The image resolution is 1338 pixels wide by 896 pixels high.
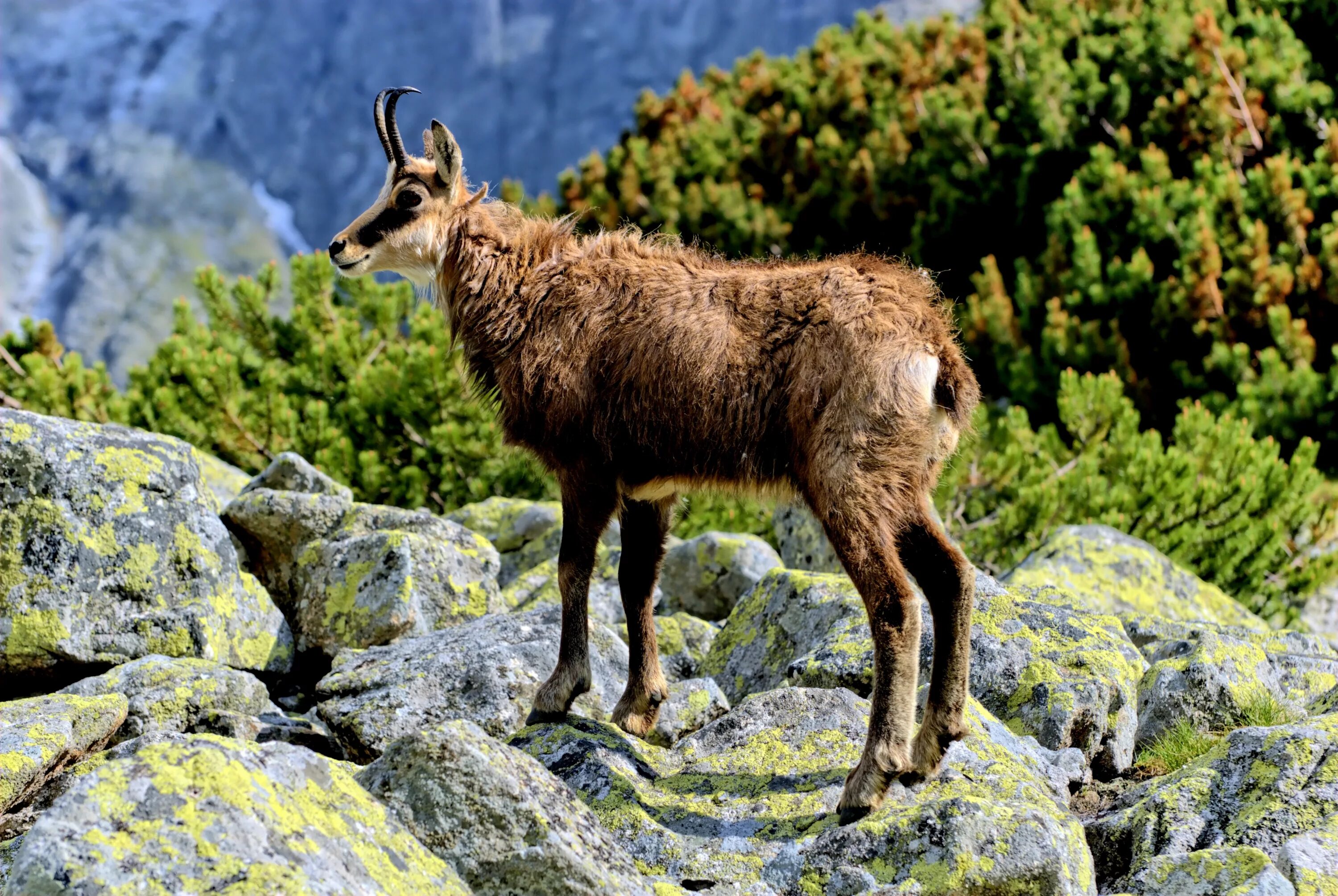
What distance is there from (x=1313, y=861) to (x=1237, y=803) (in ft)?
2.19

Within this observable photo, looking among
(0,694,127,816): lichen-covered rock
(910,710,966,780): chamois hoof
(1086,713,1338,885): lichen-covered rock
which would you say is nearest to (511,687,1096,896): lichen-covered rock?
(910,710,966,780): chamois hoof

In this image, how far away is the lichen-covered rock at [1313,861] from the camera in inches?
185

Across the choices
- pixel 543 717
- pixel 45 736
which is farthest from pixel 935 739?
pixel 45 736

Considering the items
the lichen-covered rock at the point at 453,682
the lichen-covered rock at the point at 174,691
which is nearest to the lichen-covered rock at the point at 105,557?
the lichen-covered rock at the point at 174,691

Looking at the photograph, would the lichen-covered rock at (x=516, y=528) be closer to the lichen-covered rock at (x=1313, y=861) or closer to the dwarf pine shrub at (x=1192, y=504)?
the dwarf pine shrub at (x=1192, y=504)

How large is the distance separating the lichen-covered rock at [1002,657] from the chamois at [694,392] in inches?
39.2

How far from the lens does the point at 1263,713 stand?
273 inches

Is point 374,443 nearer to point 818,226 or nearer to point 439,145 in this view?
point 439,145

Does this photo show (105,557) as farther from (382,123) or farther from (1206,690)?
(1206,690)

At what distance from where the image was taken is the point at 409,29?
277 ft

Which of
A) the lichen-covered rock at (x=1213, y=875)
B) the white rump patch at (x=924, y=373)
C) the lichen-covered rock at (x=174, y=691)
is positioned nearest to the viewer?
the lichen-covered rock at (x=1213, y=875)

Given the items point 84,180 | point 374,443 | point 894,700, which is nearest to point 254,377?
point 374,443

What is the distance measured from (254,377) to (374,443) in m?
1.86

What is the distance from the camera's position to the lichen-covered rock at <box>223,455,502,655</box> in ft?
27.6
